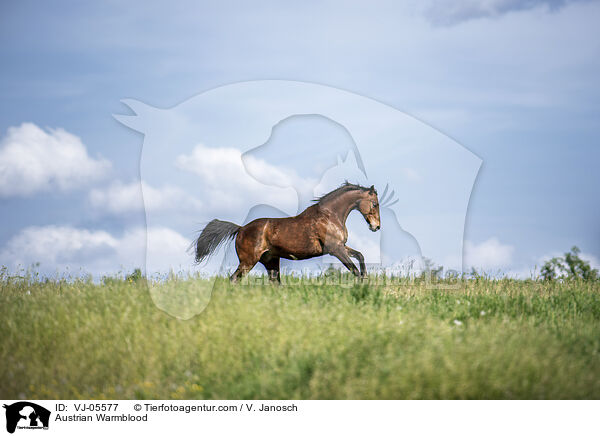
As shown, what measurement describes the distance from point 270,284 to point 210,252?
129 cm

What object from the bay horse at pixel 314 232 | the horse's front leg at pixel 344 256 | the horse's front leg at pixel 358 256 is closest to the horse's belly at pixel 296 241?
the bay horse at pixel 314 232

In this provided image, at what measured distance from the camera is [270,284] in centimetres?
1024

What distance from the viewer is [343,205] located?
9.92 meters

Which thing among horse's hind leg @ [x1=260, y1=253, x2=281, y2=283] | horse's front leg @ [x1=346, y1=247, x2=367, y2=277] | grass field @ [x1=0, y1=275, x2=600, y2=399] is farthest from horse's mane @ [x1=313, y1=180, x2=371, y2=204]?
grass field @ [x1=0, y1=275, x2=600, y2=399]

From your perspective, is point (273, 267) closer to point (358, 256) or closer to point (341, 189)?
point (358, 256)

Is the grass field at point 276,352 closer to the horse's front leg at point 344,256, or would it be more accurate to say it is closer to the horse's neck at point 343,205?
the horse's front leg at point 344,256

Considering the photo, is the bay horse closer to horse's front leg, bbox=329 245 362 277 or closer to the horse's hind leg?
horse's front leg, bbox=329 245 362 277

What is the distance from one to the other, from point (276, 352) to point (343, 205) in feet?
13.2

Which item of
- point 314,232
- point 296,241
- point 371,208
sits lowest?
point 296,241

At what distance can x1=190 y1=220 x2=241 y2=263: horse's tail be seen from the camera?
10.2m

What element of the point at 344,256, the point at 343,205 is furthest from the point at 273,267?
the point at 343,205

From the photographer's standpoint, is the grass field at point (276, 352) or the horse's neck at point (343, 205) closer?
the grass field at point (276, 352)

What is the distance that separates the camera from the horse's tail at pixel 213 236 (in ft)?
33.4
